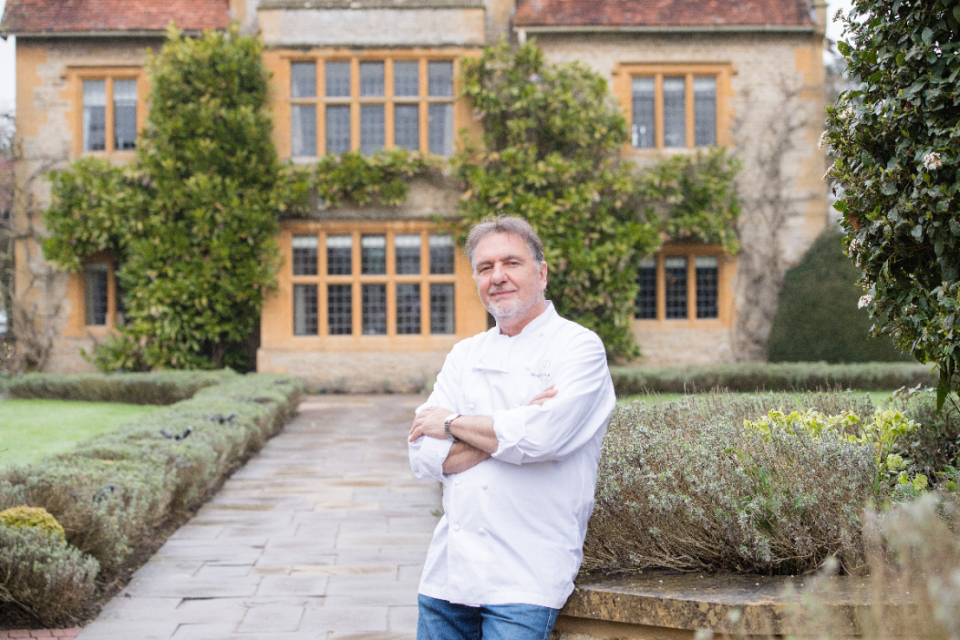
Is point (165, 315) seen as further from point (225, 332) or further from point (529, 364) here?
point (529, 364)

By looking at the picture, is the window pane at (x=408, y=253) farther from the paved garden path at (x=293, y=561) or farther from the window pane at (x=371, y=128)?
the paved garden path at (x=293, y=561)

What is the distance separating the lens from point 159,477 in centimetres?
541

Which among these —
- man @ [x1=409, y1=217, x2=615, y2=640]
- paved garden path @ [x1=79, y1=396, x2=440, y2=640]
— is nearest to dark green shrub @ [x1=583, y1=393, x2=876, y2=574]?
man @ [x1=409, y1=217, x2=615, y2=640]

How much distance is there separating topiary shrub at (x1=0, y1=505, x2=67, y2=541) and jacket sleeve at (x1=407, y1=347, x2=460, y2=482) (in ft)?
7.93

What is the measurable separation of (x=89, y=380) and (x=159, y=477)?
8.54 metres

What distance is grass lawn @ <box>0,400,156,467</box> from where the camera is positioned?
25.2ft

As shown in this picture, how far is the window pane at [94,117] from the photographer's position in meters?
15.6

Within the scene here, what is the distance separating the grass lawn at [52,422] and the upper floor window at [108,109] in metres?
5.24

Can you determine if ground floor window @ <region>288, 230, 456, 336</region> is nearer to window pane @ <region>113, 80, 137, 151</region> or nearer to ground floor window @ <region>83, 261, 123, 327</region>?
ground floor window @ <region>83, 261, 123, 327</region>

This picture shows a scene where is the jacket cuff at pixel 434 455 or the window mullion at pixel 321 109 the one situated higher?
the window mullion at pixel 321 109

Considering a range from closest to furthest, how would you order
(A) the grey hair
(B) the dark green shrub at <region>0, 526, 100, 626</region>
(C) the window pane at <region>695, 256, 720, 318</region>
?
1. (A) the grey hair
2. (B) the dark green shrub at <region>0, 526, 100, 626</region>
3. (C) the window pane at <region>695, 256, 720, 318</region>

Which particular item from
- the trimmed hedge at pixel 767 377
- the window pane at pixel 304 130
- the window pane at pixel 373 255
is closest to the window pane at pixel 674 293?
the trimmed hedge at pixel 767 377

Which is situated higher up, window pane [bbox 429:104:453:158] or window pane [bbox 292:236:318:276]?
window pane [bbox 429:104:453:158]

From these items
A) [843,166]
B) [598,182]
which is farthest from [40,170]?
[843,166]
